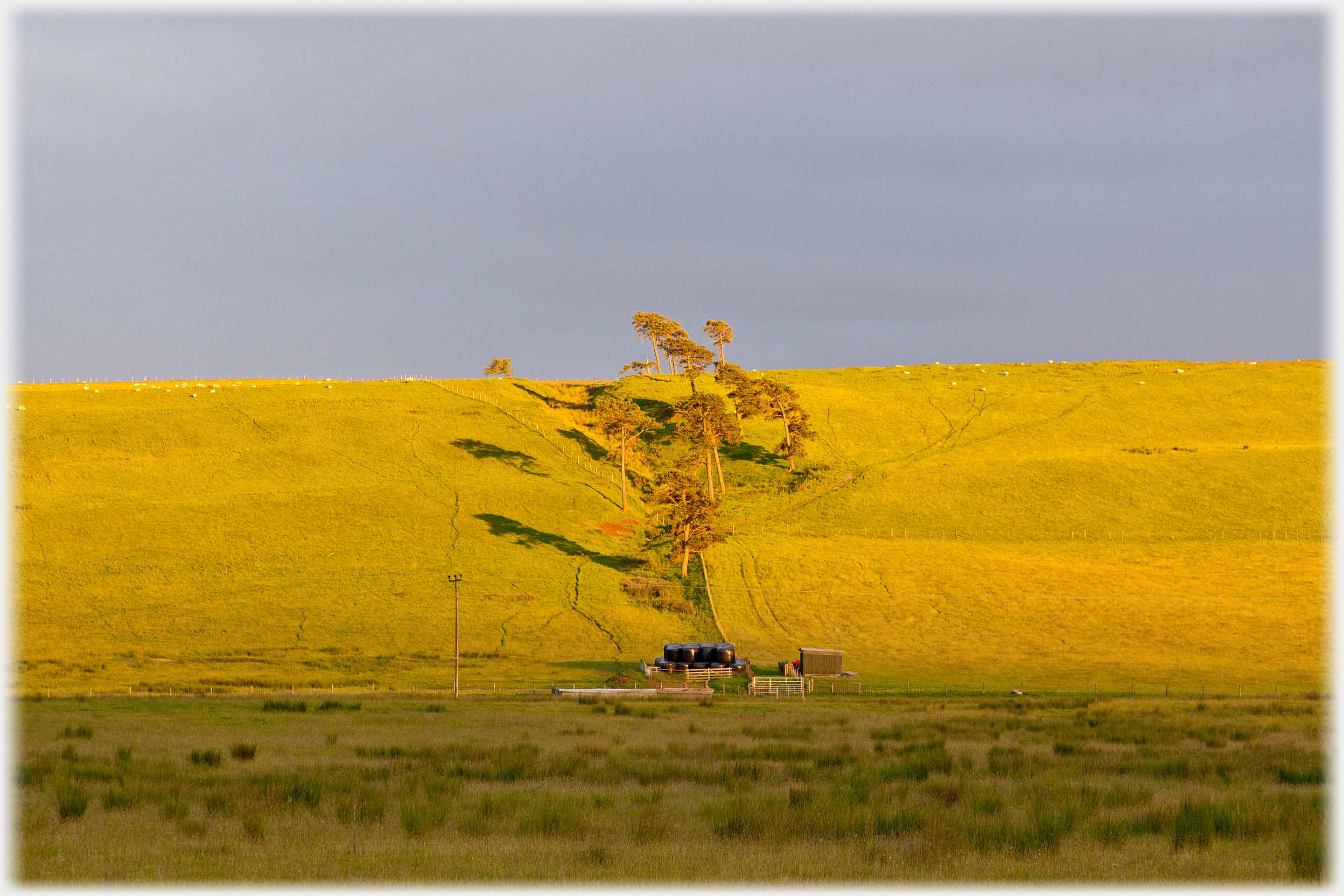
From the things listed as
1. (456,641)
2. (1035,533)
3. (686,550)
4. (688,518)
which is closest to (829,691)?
(456,641)

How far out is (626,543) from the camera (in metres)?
91.0

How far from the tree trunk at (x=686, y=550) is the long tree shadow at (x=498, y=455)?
87.9 ft

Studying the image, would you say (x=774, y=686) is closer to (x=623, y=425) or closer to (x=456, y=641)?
(x=456, y=641)

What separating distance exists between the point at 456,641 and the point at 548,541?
35.5 metres

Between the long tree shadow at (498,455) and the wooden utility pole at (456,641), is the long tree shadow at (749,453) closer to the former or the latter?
the long tree shadow at (498,455)

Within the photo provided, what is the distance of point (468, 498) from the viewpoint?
99562 millimetres

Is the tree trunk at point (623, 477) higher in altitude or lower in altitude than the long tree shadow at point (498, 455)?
lower

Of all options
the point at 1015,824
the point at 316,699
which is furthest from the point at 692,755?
the point at 316,699

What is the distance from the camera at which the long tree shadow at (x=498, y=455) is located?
110m

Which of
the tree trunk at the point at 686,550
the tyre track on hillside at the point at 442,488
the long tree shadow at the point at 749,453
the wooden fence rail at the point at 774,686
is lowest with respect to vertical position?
the wooden fence rail at the point at 774,686

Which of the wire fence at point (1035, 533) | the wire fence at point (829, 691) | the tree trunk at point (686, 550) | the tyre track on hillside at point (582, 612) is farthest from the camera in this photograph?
the wire fence at point (1035, 533)

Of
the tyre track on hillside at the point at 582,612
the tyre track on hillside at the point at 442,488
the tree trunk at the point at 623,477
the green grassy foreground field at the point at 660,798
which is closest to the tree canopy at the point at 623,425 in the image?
the tree trunk at the point at 623,477

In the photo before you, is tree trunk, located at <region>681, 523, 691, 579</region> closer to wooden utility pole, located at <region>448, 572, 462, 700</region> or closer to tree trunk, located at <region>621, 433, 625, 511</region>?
tree trunk, located at <region>621, 433, 625, 511</region>

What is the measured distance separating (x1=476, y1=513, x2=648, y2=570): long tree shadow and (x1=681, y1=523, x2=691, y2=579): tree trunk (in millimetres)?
3538
